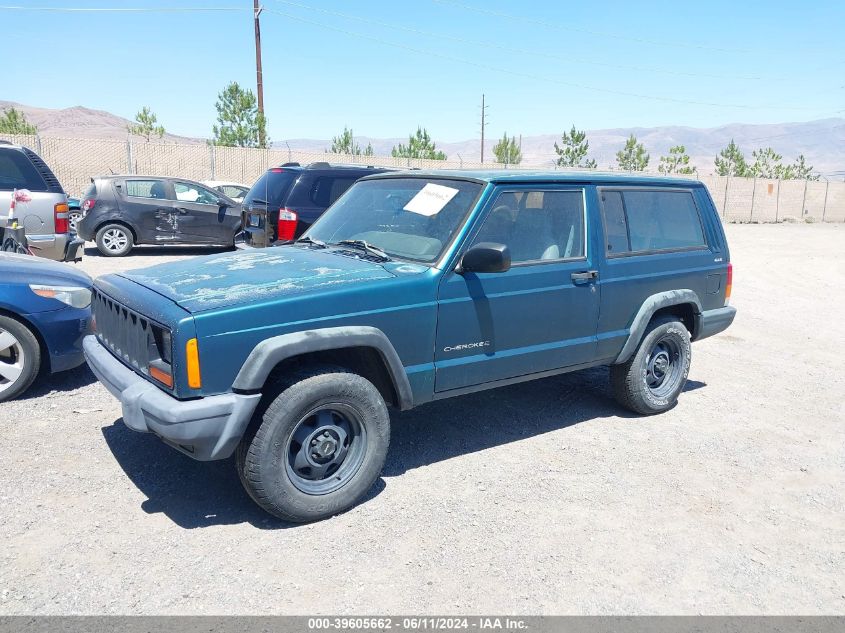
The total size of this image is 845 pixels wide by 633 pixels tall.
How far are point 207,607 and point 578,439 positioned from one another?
3.00 meters

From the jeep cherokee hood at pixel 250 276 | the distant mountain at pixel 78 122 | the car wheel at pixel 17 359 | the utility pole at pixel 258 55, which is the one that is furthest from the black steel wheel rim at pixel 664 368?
the distant mountain at pixel 78 122

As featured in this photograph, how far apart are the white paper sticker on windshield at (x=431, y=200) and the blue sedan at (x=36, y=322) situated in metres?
2.84

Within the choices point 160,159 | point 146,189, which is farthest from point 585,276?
point 160,159

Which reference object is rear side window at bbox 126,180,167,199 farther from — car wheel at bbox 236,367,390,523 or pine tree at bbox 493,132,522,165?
pine tree at bbox 493,132,522,165

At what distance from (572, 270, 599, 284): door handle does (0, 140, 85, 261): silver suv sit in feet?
20.2

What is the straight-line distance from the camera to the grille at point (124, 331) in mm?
3623

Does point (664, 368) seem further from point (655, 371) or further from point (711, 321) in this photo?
point (711, 321)

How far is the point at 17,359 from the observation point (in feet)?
17.0

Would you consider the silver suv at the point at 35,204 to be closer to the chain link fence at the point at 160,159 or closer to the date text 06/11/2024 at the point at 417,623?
the date text 06/11/2024 at the point at 417,623

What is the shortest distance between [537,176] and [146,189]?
11177 mm

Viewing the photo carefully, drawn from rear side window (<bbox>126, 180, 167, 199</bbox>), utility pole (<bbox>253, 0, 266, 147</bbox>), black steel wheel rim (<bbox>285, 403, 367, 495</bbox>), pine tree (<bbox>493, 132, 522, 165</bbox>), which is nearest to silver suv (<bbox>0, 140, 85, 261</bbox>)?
rear side window (<bbox>126, 180, 167, 199</bbox>)

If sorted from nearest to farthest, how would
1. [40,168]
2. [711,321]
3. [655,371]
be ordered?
[655,371] → [711,321] → [40,168]

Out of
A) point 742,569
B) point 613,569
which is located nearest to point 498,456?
point 613,569

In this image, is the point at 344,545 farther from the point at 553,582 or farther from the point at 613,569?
the point at 613,569
